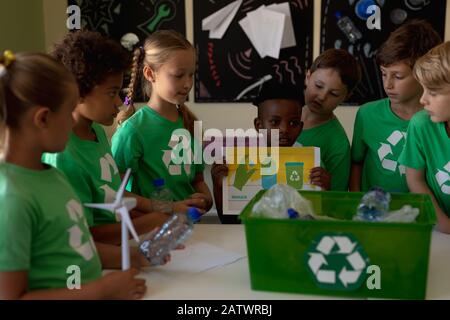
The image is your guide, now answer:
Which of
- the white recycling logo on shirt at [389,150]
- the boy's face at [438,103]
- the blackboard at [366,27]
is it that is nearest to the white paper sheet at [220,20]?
the blackboard at [366,27]

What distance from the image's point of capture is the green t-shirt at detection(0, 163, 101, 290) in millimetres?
854

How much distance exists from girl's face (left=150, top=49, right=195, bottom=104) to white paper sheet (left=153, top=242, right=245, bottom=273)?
0.56 metres

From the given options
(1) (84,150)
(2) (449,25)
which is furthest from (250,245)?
(2) (449,25)

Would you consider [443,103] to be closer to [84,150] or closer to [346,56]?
[346,56]

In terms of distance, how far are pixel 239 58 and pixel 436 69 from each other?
5.98 feet

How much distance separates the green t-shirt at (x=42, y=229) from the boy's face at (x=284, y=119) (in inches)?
33.4

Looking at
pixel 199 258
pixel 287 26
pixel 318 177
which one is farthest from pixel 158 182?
pixel 287 26

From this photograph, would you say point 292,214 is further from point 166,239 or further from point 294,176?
point 294,176

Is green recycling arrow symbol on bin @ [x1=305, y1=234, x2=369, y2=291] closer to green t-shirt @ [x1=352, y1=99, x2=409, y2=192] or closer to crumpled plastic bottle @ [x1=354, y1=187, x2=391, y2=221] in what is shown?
crumpled plastic bottle @ [x1=354, y1=187, x2=391, y2=221]

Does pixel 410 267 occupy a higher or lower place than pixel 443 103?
lower

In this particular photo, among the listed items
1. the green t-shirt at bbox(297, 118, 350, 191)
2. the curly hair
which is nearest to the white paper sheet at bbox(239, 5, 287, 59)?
the green t-shirt at bbox(297, 118, 350, 191)

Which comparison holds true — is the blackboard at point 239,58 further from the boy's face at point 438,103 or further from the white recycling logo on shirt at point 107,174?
the white recycling logo on shirt at point 107,174
